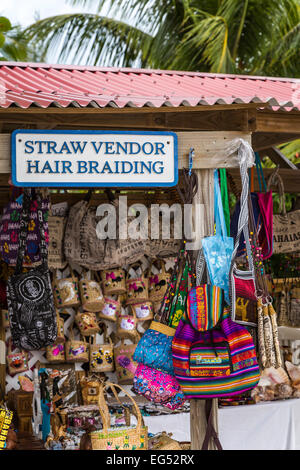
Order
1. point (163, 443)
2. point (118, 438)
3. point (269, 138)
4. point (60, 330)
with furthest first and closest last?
point (60, 330)
point (269, 138)
point (163, 443)
point (118, 438)

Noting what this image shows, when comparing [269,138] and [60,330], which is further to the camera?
[60,330]

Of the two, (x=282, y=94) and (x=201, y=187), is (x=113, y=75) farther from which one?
→ (x=201, y=187)

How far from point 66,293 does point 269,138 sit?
2.23m

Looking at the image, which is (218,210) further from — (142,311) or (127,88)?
(142,311)

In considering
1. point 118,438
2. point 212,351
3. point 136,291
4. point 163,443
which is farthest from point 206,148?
point 136,291

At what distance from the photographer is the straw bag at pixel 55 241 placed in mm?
6426

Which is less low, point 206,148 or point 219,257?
point 206,148

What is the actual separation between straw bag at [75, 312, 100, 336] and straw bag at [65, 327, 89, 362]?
0.11 metres

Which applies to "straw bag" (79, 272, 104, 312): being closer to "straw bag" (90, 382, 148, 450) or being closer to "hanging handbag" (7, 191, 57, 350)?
"hanging handbag" (7, 191, 57, 350)

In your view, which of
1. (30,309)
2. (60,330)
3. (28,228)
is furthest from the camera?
(60,330)

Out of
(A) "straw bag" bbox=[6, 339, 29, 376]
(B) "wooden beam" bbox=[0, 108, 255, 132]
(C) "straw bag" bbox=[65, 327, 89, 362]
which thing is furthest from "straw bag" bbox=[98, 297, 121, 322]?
(B) "wooden beam" bbox=[0, 108, 255, 132]

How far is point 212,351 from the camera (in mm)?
4000

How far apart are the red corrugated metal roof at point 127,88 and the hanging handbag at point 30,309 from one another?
3.80 feet

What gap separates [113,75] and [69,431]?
2803 mm
